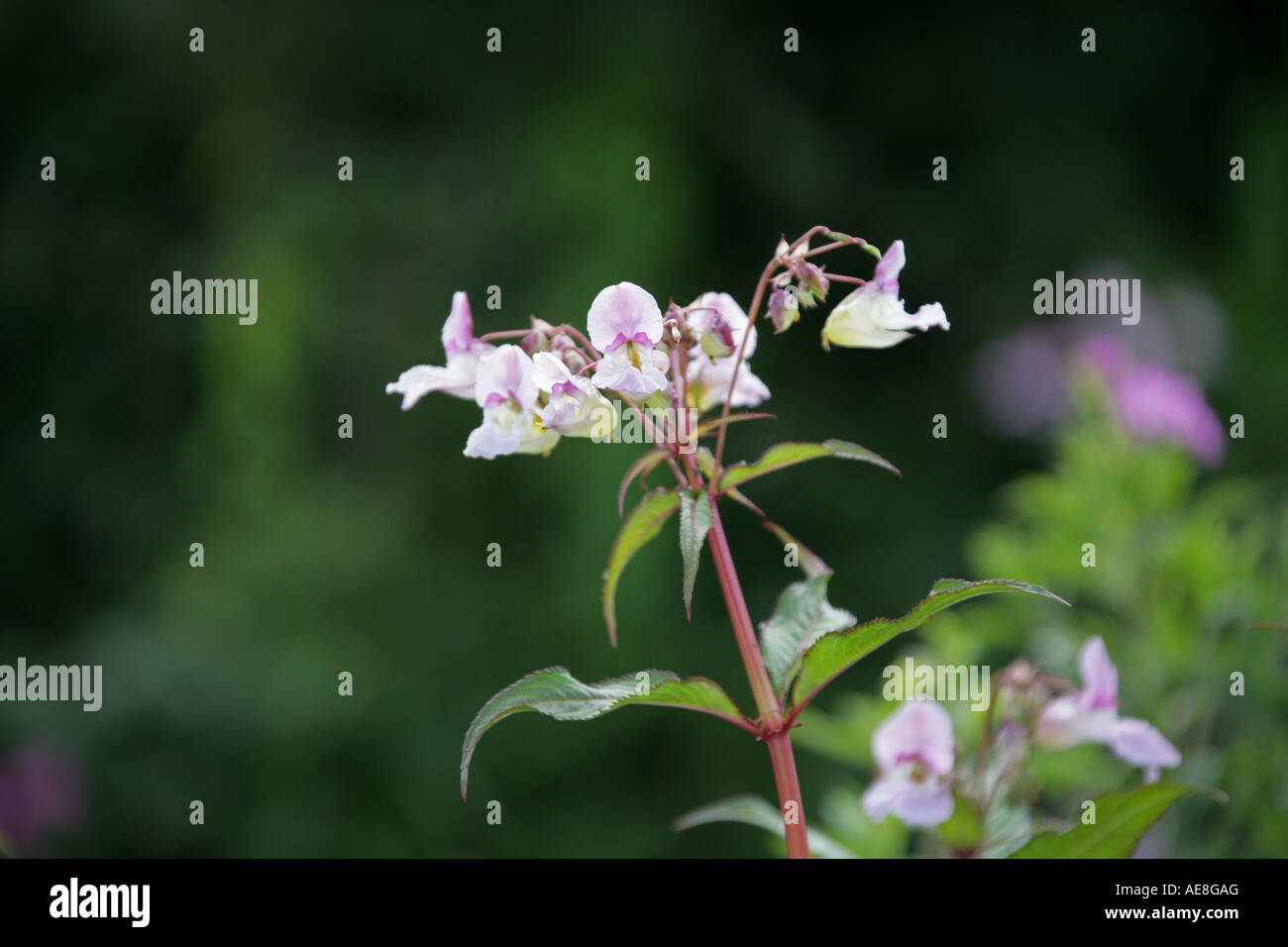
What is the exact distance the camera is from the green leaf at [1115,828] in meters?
0.55

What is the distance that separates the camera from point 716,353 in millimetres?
579

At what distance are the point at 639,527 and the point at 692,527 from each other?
6 centimetres

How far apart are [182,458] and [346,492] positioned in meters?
0.38

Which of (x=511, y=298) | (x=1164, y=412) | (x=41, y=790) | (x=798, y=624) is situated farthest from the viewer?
(x=511, y=298)

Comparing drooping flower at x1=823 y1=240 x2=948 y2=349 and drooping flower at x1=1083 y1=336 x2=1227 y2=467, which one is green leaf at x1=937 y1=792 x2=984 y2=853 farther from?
drooping flower at x1=1083 y1=336 x2=1227 y2=467

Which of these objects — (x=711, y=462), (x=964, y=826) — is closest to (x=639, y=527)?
(x=711, y=462)

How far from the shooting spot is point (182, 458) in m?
Answer: 2.59

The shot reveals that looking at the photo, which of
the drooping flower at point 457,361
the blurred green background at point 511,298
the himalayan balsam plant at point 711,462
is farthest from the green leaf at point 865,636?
the blurred green background at point 511,298

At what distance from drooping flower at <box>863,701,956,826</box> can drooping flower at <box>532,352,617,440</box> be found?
0.83 ft

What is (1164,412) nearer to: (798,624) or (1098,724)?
(1098,724)

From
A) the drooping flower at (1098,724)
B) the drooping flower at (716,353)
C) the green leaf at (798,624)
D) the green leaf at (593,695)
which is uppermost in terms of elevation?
the drooping flower at (716,353)

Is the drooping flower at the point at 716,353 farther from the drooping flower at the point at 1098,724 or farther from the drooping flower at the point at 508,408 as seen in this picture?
the drooping flower at the point at 1098,724

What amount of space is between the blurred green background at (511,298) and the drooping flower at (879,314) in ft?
6.01

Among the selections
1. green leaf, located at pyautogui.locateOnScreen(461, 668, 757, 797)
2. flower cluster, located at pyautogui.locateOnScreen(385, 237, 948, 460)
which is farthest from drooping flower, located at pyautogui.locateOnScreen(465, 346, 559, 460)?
green leaf, located at pyautogui.locateOnScreen(461, 668, 757, 797)
